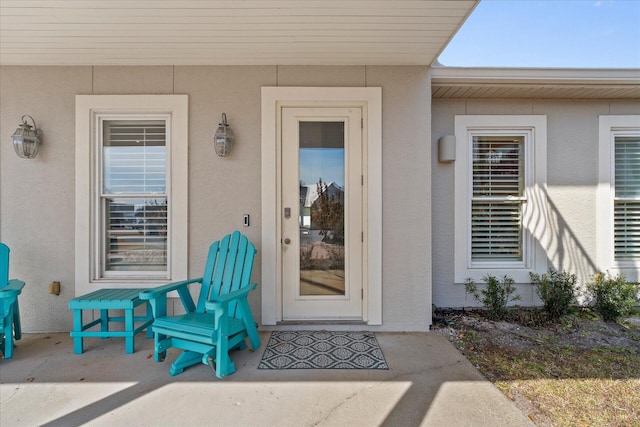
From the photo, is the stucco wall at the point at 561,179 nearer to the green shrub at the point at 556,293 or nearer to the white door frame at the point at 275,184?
the green shrub at the point at 556,293

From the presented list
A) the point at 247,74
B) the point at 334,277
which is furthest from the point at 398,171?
the point at 247,74

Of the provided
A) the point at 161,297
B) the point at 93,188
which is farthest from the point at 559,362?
the point at 93,188

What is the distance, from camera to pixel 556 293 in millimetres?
3289

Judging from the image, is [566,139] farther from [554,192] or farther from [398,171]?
[398,171]

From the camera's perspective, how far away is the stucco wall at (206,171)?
3023 mm

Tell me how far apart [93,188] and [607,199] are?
5901 mm

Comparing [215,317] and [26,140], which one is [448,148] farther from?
[26,140]

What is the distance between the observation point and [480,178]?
369 cm

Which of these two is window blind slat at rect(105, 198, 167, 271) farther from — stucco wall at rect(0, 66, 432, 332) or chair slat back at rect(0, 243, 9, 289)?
chair slat back at rect(0, 243, 9, 289)

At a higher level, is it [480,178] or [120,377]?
[480,178]

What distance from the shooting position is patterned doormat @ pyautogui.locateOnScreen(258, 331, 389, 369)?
7.82ft

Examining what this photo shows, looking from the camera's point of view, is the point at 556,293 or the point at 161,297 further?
the point at 556,293

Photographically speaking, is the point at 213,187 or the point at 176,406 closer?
the point at 176,406

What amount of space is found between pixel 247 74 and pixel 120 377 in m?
2.89
